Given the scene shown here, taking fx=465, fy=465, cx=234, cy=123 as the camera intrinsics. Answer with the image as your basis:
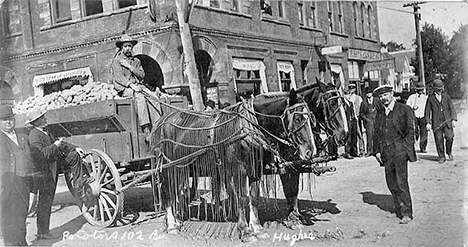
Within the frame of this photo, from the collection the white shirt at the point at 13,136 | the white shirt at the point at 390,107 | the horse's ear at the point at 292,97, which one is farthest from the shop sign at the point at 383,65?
the white shirt at the point at 13,136

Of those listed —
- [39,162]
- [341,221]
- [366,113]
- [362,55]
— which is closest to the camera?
[39,162]

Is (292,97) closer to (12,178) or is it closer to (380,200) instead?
(380,200)

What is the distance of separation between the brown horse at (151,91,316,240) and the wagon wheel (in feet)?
2.41

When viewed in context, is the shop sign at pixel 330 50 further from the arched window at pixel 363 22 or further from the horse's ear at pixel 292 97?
the horse's ear at pixel 292 97

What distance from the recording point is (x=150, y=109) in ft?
21.3

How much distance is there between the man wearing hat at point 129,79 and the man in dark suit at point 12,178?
5.52 ft

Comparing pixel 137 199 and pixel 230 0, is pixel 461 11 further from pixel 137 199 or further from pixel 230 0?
pixel 230 0

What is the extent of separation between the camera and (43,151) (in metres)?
5.41

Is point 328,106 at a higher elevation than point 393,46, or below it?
below

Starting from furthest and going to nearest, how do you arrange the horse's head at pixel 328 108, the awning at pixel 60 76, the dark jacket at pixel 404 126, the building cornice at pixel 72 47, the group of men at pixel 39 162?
the awning at pixel 60 76 → the building cornice at pixel 72 47 → the dark jacket at pixel 404 126 → the horse's head at pixel 328 108 → the group of men at pixel 39 162

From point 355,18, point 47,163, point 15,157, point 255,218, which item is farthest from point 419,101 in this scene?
point 355,18

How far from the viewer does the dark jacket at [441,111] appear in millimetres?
8750

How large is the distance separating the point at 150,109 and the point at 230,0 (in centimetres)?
841

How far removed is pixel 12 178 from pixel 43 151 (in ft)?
2.08
